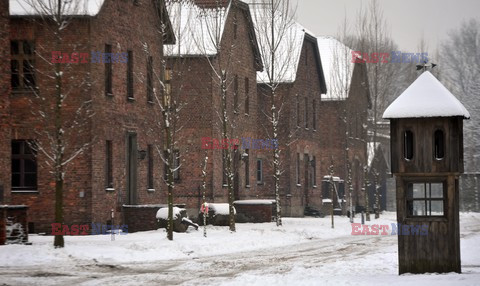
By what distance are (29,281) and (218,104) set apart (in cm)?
2513

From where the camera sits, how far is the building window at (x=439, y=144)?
20.1 m

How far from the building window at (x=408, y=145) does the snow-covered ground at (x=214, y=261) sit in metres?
2.56

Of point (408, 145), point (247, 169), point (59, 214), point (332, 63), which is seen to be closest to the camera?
point (408, 145)

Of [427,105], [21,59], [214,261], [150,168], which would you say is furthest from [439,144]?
[150,168]

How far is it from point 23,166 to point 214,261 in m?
10.1

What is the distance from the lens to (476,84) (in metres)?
83.7

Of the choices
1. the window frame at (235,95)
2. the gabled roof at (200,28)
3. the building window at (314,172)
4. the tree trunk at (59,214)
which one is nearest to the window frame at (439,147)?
the tree trunk at (59,214)

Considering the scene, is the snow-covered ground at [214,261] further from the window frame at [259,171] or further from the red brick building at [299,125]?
the red brick building at [299,125]

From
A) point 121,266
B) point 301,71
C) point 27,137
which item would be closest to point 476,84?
point 301,71

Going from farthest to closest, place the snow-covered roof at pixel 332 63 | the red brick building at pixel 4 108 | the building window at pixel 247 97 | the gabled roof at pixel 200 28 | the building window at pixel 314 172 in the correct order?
the snow-covered roof at pixel 332 63
the building window at pixel 314 172
the building window at pixel 247 97
the gabled roof at pixel 200 28
the red brick building at pixel 4 108

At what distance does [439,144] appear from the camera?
20.6m

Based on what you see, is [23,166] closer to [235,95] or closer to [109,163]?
[109,163]

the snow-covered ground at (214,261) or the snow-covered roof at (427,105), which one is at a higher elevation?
the snow-covered roof at (427,105)

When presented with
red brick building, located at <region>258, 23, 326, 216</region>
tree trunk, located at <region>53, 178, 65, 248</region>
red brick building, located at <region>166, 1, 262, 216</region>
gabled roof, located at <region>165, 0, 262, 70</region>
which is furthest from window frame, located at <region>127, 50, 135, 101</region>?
red brick building, located at <region>258, 23, 326, 216</region>
